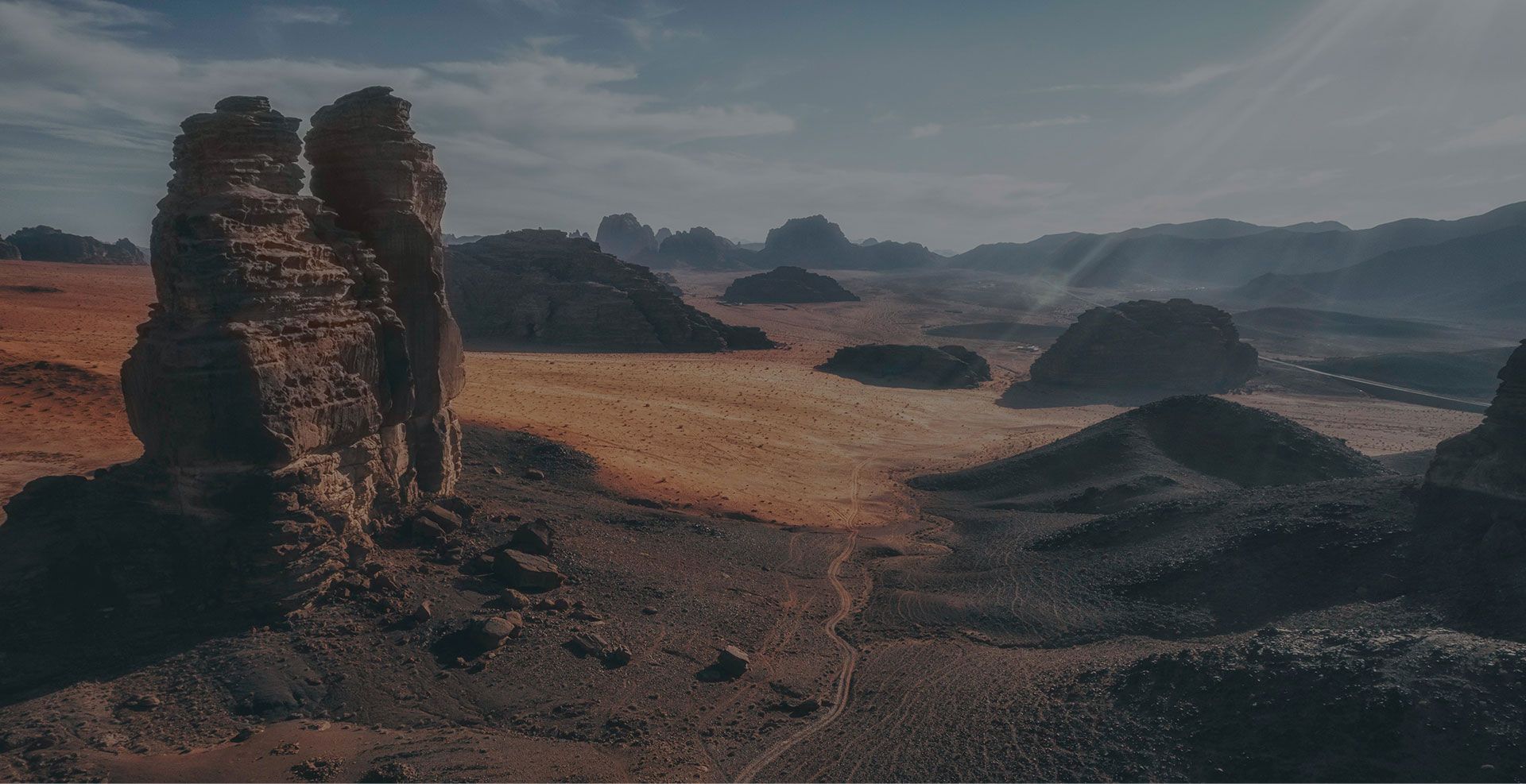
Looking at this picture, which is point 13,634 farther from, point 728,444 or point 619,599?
point 728,444

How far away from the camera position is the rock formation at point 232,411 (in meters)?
10.5

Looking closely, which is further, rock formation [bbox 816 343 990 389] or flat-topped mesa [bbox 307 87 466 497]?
rock formation [bbox 816 343 990 389]

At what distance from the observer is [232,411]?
10484mm

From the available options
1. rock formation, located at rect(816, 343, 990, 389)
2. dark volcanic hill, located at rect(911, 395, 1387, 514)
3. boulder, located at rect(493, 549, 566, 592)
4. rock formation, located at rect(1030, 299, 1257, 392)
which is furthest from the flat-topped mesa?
rock formation, located at rect(1030, 299, 1257, 392)

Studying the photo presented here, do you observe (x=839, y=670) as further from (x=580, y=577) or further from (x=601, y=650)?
(x=580, y=577)

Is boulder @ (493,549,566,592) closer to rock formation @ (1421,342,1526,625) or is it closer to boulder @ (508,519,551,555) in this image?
boulder @ (508,519,551,555)

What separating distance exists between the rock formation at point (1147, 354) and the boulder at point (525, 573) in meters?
45.3

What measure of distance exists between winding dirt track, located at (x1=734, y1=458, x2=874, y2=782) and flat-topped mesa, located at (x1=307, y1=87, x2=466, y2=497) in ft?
28.1

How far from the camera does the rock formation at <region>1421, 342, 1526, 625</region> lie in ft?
42.0

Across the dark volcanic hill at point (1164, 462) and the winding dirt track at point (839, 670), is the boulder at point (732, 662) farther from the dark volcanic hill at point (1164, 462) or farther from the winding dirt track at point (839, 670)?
the dark volcanic hill at point (1164, 462)

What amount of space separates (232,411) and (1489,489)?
67.8 ft

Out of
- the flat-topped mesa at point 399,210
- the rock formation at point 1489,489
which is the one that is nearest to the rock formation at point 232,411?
the flat-topped mesa at point 399,210

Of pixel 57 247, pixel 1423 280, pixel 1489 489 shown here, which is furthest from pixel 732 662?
pixel 1423 280

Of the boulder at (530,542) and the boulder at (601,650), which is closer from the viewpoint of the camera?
the boulder at (601,650)
